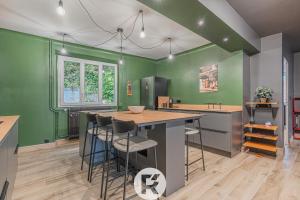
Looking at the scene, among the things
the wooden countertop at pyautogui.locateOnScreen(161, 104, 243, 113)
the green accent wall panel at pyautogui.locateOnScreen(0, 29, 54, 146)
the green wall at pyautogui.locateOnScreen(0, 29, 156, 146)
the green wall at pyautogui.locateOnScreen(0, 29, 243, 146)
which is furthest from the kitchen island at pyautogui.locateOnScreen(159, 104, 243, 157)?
the green accent wall panel at pyautogui.locateOnScreen(0, 29, 54, 146)

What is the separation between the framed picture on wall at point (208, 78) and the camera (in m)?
4.10

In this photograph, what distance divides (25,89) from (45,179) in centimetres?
224

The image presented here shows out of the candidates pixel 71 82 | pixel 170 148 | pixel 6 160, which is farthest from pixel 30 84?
pixel 170 148

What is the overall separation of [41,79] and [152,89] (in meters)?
2.96

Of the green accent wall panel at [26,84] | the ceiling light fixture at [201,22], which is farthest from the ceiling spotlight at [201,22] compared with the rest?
the green accent wall panel at [26,84]

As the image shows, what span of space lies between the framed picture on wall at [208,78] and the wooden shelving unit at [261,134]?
938 millimetres

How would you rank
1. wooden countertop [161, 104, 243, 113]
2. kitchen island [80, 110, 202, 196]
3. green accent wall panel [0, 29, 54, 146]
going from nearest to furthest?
kitchen island [80, 110, 202, 196]
green accent wall panel [0, 29, 54, 146]
wooden countertop [161, 104, 243, 113]

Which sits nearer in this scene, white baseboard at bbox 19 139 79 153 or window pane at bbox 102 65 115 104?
white baseboard at bbox 19 139 79 153

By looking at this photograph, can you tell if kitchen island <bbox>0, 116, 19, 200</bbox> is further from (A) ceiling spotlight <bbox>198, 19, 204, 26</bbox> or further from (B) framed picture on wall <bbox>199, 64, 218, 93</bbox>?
(B) framed picture on wall <bbox>199, 64, 218, 93</bbox>

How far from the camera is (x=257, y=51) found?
3639 millimetres

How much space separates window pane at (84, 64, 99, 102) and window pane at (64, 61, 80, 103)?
210 millimetres

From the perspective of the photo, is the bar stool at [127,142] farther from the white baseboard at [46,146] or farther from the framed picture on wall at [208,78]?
the framed picture on wall at [208,78]

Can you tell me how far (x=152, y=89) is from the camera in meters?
4.95

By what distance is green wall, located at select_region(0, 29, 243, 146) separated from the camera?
329 cm
